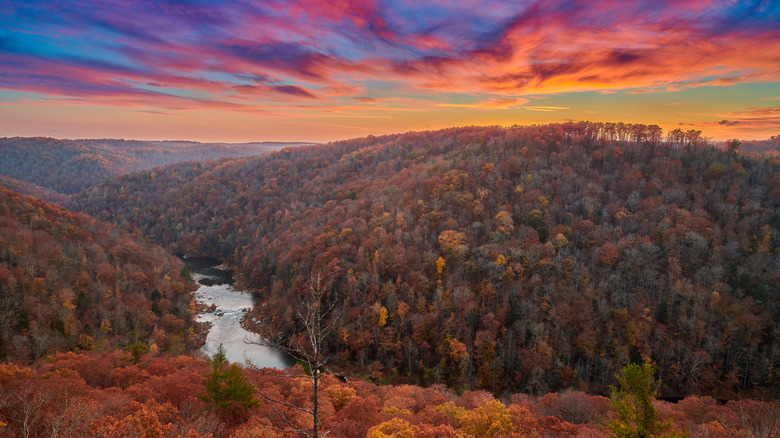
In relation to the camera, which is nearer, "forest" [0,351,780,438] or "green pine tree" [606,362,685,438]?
"forest" [0,351,780,438]

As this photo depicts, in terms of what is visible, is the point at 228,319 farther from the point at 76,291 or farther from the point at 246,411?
the point at 246,411

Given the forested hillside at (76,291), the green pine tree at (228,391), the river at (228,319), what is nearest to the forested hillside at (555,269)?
the river at (228,319)

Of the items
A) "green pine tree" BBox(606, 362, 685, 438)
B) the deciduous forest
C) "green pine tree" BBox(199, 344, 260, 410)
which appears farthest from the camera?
the deciduous forest

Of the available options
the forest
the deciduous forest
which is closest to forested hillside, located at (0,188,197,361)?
the deciduous forest

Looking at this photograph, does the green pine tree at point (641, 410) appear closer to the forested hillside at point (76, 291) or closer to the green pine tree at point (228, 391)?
the green pine tree at point (228, 391)

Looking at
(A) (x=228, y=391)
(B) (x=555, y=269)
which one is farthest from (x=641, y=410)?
(B) (x=555, y=269)

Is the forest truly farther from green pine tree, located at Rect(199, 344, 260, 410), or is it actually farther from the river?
the river

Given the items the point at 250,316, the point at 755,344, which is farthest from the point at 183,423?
the point at 755,344
